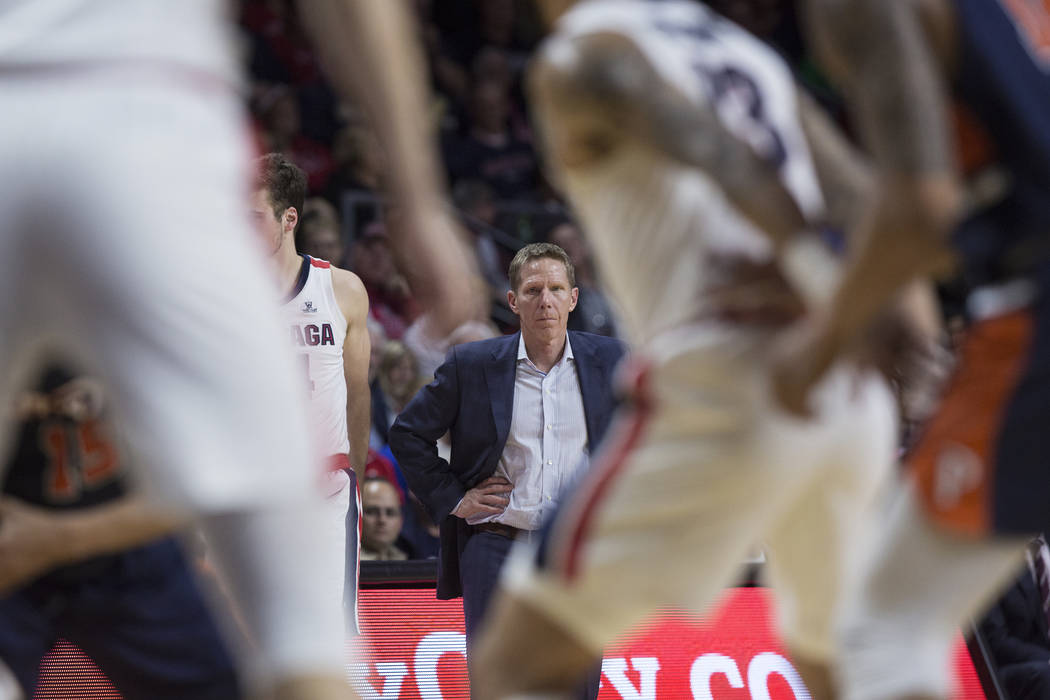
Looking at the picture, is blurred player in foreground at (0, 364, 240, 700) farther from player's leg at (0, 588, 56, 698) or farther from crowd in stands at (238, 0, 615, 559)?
crowd in stands at (238, 0, 615, 559)

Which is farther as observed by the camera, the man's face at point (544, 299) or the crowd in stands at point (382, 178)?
the crowd in stands at point (382, 178)

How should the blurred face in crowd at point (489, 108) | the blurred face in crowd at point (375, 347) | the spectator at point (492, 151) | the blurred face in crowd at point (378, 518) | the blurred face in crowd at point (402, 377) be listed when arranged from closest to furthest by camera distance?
1. the blurred face in crowd at point (378, 518)
2. the blurred face in crowd at point (402, 377)
3. the blurred face in crowd at point (375, 347)
4. the spectator at point (492, 151)
5. the blurred face in crowd at point (489, 108)

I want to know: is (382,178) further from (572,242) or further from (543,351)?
(572,242)

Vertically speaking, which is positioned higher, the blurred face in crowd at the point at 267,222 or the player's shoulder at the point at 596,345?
the blurred face in crowd at the point at 267,222

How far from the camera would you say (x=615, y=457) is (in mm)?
2893

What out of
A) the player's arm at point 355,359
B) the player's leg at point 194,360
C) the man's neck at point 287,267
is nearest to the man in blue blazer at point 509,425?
the player's arm at point 355,359

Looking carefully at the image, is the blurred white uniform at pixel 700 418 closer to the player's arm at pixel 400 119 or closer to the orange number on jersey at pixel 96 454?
the player's arm at pixel 400 119

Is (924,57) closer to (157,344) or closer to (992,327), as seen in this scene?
(992,327)

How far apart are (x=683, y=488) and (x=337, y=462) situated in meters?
3.33

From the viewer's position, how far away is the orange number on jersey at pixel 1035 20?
9.06ft

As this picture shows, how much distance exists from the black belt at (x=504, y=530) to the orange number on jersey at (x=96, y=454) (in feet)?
9.55

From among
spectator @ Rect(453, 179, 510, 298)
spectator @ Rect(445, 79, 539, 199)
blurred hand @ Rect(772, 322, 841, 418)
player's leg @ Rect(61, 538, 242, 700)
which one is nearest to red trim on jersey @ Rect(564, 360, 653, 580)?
blurred hand @ Rect(772, 322, 841, 418)

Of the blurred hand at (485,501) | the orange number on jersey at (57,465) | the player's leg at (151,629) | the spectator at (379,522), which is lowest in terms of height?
the spectator at (379,522)

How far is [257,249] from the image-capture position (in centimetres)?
206
